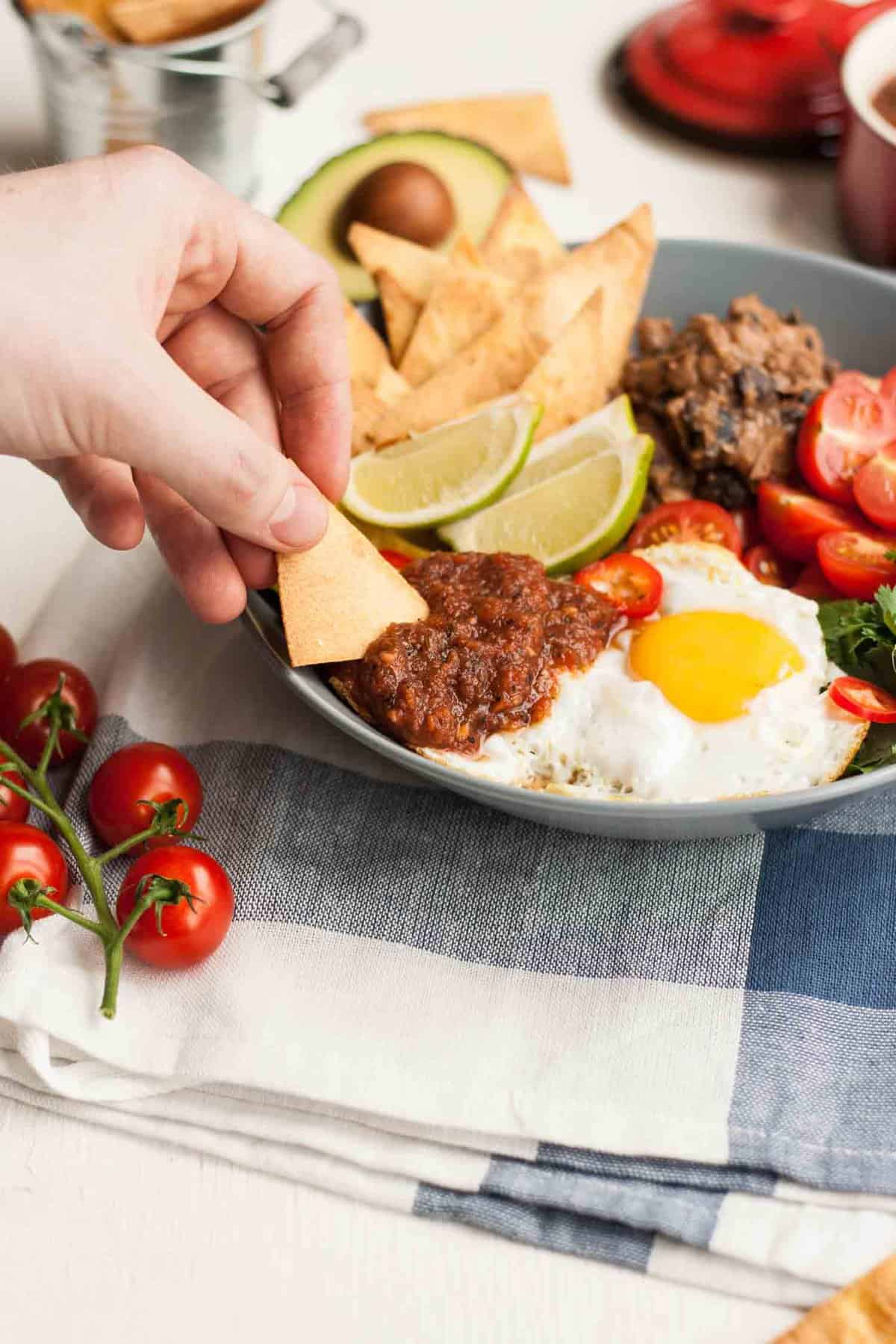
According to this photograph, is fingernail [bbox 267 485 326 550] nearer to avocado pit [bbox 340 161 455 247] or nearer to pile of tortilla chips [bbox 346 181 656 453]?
pile of tortilla chips [bbox 346 181 656 453]

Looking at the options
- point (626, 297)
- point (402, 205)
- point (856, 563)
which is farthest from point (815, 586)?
point (402, 205)

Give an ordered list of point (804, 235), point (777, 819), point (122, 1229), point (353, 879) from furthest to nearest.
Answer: point (804, 235)
point (353, 879)
point (777, 819)
point (122, 1229)

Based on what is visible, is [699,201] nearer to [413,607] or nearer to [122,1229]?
[413,607]

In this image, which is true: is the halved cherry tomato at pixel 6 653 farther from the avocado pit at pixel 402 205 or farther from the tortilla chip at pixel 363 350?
the avocado pit at pixel 402 205

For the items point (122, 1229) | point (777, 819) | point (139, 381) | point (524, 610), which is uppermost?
point (139, 381)

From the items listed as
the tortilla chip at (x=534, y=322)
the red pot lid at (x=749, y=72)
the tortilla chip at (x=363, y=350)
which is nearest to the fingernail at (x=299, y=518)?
the tortilla chip at (x=534, y=322)

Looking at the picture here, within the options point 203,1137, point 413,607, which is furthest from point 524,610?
point 203,1137

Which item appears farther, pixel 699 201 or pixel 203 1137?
pixel 699 201
